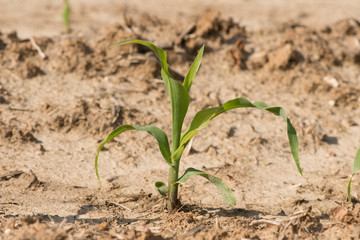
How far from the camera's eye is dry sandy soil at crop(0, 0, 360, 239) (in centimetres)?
264

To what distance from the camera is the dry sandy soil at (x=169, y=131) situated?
2.64 metres

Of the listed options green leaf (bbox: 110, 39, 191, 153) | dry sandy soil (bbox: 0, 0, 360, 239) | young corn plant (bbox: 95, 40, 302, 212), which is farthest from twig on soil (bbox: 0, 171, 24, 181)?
green leaf (bbox: 110, 39, 191, 153)

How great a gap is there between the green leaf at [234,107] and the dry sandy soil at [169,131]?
16.3 inches

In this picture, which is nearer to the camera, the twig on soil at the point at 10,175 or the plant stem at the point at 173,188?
the plant stem at the point at 173,188

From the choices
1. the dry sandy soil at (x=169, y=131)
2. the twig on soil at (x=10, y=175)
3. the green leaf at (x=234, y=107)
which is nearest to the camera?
the green leaf at (x=234, y=107)

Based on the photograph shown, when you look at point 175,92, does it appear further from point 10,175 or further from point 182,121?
point 10,175

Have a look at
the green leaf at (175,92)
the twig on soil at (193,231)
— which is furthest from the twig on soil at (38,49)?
the twig on soil at (193,231)

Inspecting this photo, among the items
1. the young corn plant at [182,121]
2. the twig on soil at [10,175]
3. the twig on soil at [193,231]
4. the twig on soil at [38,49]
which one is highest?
the twig on soil at [38,49]

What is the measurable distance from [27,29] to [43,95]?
177 centimetres

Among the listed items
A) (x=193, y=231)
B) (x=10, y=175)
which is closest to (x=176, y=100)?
(x=193, y=231)

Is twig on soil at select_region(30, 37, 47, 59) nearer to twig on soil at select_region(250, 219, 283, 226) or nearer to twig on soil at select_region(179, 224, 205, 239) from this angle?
twig on soil at select_region(179, 224, 205, 239)

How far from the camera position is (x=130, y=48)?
4.33m

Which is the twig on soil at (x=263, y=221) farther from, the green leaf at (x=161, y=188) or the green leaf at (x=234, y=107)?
the green leaf at (x=161, y=188)

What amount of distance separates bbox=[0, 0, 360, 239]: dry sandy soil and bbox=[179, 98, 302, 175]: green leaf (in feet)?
1.36
